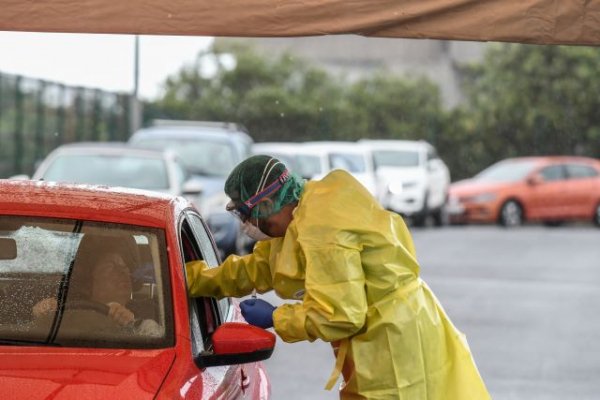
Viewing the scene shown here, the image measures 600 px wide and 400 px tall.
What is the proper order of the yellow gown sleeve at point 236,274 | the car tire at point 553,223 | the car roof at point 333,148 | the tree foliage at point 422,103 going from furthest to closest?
the tree foliage at point 422,103, the car tire at point 553,223, the car roof at point 333,148, the yellow gown sleeve at point 236,274

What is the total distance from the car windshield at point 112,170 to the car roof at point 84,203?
10525 millimetres

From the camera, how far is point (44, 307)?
487cm

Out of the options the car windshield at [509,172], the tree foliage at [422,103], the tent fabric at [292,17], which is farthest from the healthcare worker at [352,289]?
the tree foliage at [422,103]

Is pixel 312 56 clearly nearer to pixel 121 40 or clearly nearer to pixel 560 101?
pixel 560 101

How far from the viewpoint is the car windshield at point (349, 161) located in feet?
93.0

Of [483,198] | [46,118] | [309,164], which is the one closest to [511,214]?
[483,198]

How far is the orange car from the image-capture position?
100.0 feet

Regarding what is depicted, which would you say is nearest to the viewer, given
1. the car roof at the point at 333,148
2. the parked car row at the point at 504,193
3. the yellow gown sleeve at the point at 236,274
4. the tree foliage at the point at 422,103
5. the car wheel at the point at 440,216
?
the yellow gown sleeve at the point at 236,274

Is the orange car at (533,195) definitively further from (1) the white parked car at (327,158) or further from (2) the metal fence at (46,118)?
(2) the metal fence at (46,118)

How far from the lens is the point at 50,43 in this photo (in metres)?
34.1

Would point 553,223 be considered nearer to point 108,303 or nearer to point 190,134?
point 190,134

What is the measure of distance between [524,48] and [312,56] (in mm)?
14000

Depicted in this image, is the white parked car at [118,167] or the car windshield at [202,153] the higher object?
the white parked car at [118,167]

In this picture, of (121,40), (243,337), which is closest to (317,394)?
(243,337)
